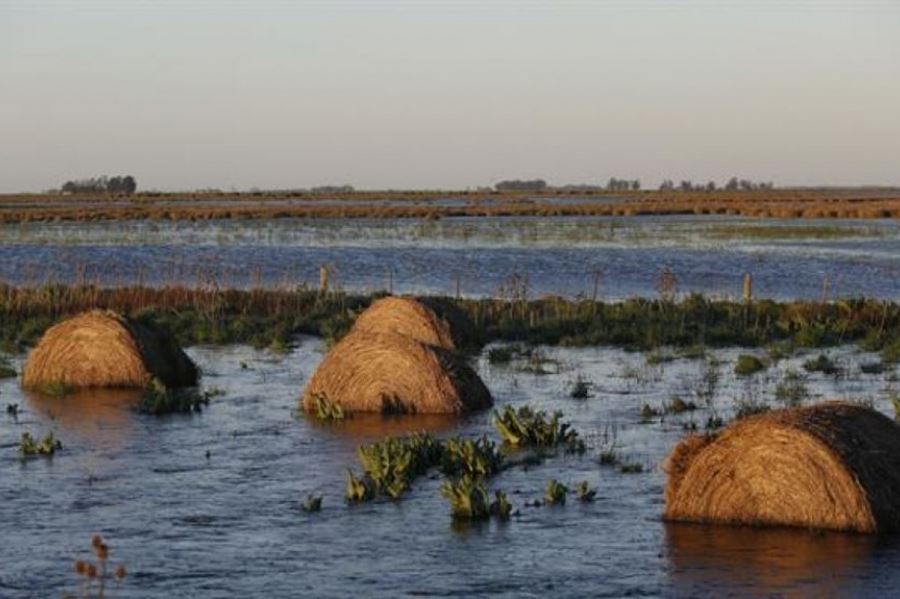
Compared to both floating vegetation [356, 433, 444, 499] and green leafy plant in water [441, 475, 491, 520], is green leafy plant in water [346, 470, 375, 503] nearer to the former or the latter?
floating vegetation [356, 433, 444, 499]

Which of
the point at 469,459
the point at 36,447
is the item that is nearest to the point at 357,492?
the point at 469,459

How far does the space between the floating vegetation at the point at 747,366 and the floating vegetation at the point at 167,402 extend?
8.91 metres

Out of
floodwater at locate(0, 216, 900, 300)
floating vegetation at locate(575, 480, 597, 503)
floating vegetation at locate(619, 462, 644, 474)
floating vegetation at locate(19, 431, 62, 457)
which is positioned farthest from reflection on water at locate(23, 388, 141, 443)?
floodwater at locate(0, 216, 900, 300)

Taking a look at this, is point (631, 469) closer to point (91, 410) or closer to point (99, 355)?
point (91, 410)

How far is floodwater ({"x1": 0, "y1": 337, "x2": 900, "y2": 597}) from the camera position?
44.1 ft

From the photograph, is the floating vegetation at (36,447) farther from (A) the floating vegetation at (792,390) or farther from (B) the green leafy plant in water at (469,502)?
(A) the floating vegetation at (792,390)

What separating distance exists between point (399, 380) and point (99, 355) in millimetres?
5541

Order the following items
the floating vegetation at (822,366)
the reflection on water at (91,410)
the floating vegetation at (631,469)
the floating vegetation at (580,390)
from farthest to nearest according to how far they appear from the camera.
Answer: the floating vegetation at (822,366)
the floating vegetation at (580,390)
the reflection on water at (91,410)
the floating vegetation at (631,469)

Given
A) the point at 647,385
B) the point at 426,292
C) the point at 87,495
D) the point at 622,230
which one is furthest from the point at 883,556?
the point at 622,230

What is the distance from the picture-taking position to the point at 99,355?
25656 mm

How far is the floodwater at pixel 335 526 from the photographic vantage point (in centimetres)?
1344

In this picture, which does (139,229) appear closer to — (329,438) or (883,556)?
(329,438)

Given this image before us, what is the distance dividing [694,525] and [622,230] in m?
78.6

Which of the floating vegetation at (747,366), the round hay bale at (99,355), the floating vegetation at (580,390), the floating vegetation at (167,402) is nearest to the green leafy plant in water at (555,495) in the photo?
the floating vegetation at (167,402)
